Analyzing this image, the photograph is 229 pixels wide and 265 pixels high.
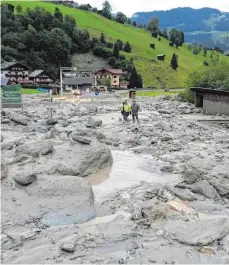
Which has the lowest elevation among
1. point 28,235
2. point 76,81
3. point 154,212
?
point 28,235

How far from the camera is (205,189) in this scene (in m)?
15.7

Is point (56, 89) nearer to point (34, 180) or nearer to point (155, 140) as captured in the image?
point (155, 140)

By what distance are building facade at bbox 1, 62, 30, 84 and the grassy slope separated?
4038cm

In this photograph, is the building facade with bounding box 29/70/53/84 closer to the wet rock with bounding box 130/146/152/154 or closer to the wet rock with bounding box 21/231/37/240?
the wet rock with bounding box 130/146/152/154

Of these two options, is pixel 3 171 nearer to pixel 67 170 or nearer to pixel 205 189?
pixel 67 170

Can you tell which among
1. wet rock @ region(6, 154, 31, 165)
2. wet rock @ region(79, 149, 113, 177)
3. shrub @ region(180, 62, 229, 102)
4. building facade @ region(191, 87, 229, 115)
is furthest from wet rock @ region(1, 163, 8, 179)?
shrub @ region(180, 62, 229, 102)

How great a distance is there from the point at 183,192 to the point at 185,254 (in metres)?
5.06

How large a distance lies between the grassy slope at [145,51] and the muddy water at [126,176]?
11232cm

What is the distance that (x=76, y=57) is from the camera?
138 metres

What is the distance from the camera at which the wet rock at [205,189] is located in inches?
605

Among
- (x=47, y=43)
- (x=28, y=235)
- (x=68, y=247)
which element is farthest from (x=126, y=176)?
(x=47, y=43)

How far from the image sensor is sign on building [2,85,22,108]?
153 ft

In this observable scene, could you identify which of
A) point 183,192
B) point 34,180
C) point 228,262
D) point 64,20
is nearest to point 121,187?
point 183,192

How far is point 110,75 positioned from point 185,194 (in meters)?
107
